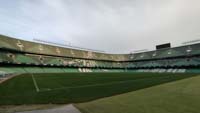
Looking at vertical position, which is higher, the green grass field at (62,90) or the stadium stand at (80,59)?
the stadium stand at (80,59)

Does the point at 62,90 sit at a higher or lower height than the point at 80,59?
lower

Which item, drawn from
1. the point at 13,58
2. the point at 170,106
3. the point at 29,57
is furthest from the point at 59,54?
the point at 170,106

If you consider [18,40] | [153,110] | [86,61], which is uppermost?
[18,40]

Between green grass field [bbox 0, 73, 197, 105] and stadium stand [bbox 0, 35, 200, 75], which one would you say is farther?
stadium stand [bbox 0, 35, 200, 75]

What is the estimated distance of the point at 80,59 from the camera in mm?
77625

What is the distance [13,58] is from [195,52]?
57.9m

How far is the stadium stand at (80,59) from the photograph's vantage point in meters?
53.3

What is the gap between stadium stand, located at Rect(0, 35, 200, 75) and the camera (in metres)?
53.3

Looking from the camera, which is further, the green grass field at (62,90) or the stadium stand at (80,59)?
the stadium stand at (80,59)

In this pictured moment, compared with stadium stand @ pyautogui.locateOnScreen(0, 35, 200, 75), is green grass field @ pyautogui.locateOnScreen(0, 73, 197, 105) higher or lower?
lower

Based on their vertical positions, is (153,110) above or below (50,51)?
below

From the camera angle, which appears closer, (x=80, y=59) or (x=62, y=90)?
(x=62, y=90)

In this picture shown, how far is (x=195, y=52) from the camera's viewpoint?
62.5 meters

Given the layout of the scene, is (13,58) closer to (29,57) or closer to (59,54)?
(29,57)
